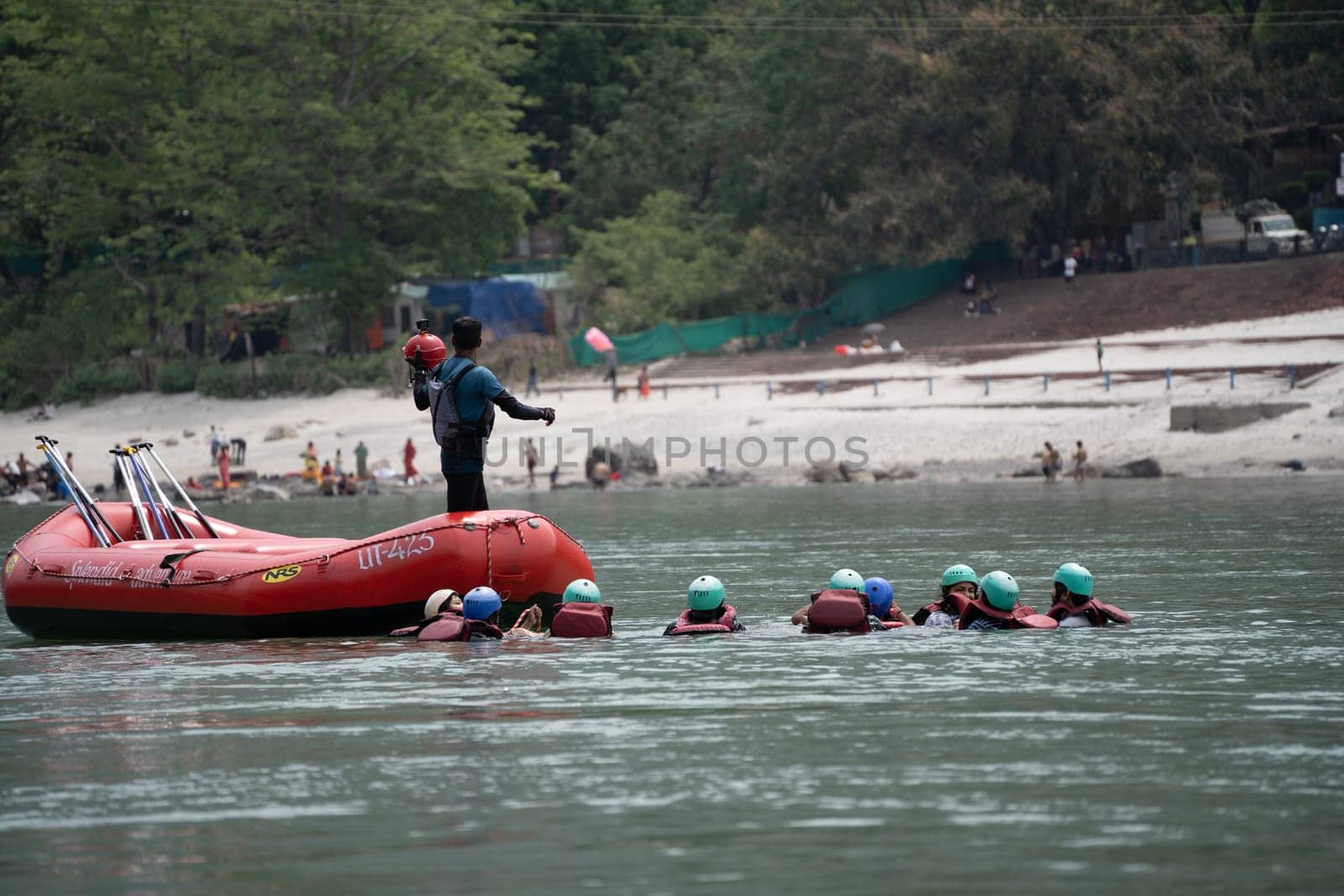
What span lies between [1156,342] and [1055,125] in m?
10.0

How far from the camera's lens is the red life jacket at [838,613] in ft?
49.4

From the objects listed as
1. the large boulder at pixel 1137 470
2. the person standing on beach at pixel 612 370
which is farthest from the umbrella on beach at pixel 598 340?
the large boulder at pixel 1137 470

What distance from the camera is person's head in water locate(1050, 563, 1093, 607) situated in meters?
14.9

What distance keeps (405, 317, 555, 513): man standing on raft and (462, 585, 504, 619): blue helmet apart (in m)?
0.99

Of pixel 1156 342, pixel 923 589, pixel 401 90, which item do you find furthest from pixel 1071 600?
pixel 401 90

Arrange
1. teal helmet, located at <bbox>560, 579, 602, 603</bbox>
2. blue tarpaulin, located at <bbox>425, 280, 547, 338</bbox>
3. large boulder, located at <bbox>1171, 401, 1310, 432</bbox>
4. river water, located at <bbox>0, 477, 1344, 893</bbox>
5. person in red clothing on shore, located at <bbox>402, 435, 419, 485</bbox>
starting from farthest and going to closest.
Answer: blue tarpaulin, located at <bbox>425, 280, 547, 338</bbox>
person in red clothing on shore, located at <bbox>402, 435, 419, 485</bbox>
large boulder, located at <bbox>1171, 401, 1310, 432</bbox>
teal helmet, located at <bbox>560, 579, 602, 603</bbox>
river water, located at <bbox>0, 477, 1344, 893</bbox>

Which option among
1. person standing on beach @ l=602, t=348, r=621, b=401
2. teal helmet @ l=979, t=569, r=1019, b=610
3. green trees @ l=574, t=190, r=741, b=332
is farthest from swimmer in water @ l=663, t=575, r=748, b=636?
green trees @ l=574, t=190, r=741, b=332

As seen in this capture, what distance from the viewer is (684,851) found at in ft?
27.3

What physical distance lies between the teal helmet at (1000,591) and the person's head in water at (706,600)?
2123mm

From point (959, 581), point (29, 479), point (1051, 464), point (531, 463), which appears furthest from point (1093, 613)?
point (29, 479)

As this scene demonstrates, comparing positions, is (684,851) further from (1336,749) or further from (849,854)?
(1336,749)

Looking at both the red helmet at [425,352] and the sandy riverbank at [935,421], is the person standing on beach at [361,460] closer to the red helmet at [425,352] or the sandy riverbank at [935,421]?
the sandy riverbank at [935,421]

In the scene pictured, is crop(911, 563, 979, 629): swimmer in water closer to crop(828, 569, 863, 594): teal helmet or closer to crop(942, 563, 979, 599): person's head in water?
crop(942, 563, 979, 599): person's head in water

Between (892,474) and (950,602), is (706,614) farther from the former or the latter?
(892,474)
